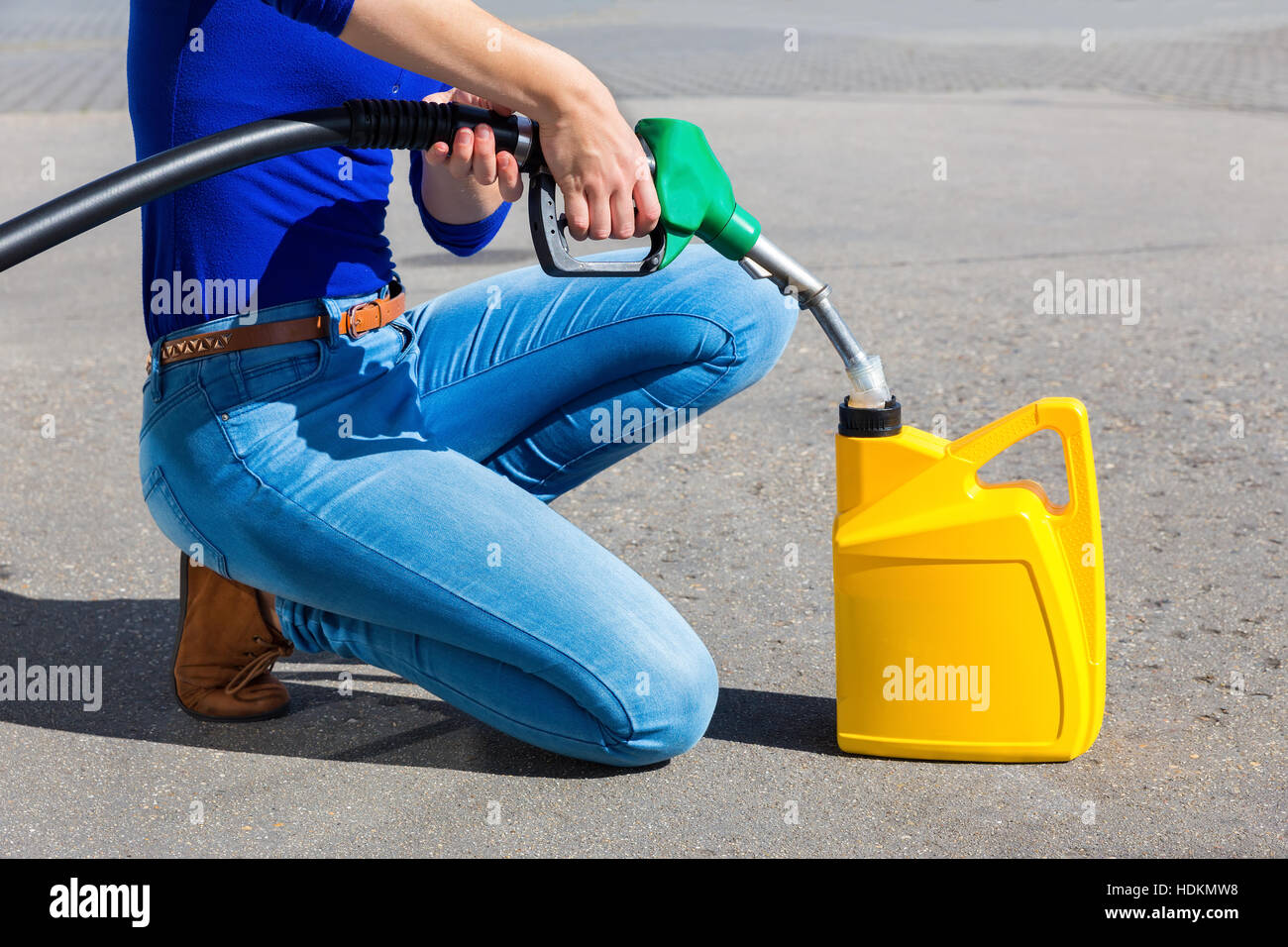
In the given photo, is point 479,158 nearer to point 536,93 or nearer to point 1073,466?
point 536,93

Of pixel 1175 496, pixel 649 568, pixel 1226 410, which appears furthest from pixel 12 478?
pixel 1226 410

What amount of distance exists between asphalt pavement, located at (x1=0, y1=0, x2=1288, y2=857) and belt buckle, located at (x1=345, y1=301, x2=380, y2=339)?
2.20 ft

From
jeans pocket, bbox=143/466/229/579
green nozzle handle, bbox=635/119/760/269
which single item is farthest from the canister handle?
jeans pocket, bbox=143/466/229/579

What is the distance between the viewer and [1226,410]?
3789 mm

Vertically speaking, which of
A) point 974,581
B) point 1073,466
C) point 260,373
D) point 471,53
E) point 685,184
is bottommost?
point 974,581

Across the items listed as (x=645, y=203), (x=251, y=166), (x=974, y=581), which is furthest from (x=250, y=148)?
(x=974, y=581)

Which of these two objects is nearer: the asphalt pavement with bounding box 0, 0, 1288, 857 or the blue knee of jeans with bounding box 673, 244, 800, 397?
the asphalt pavement with bounding box 0, 0, 1288, 857

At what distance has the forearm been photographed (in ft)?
5.49

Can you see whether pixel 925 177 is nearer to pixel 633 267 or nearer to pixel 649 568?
pixel 649 568

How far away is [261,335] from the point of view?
1.99 m

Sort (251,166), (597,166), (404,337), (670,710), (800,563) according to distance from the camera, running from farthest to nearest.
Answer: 1. (800,563)
2. (404,337)
3. (670,710)
4. (251,166)
5. (597,166)

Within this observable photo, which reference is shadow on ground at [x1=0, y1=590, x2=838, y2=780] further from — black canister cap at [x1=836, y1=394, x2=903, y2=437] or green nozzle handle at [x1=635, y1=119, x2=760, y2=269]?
green nozzle handle at [x1=635, y1=119, x2=760, y2=269]

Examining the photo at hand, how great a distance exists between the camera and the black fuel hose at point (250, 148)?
61.9 inches

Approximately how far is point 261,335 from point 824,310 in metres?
0.79
